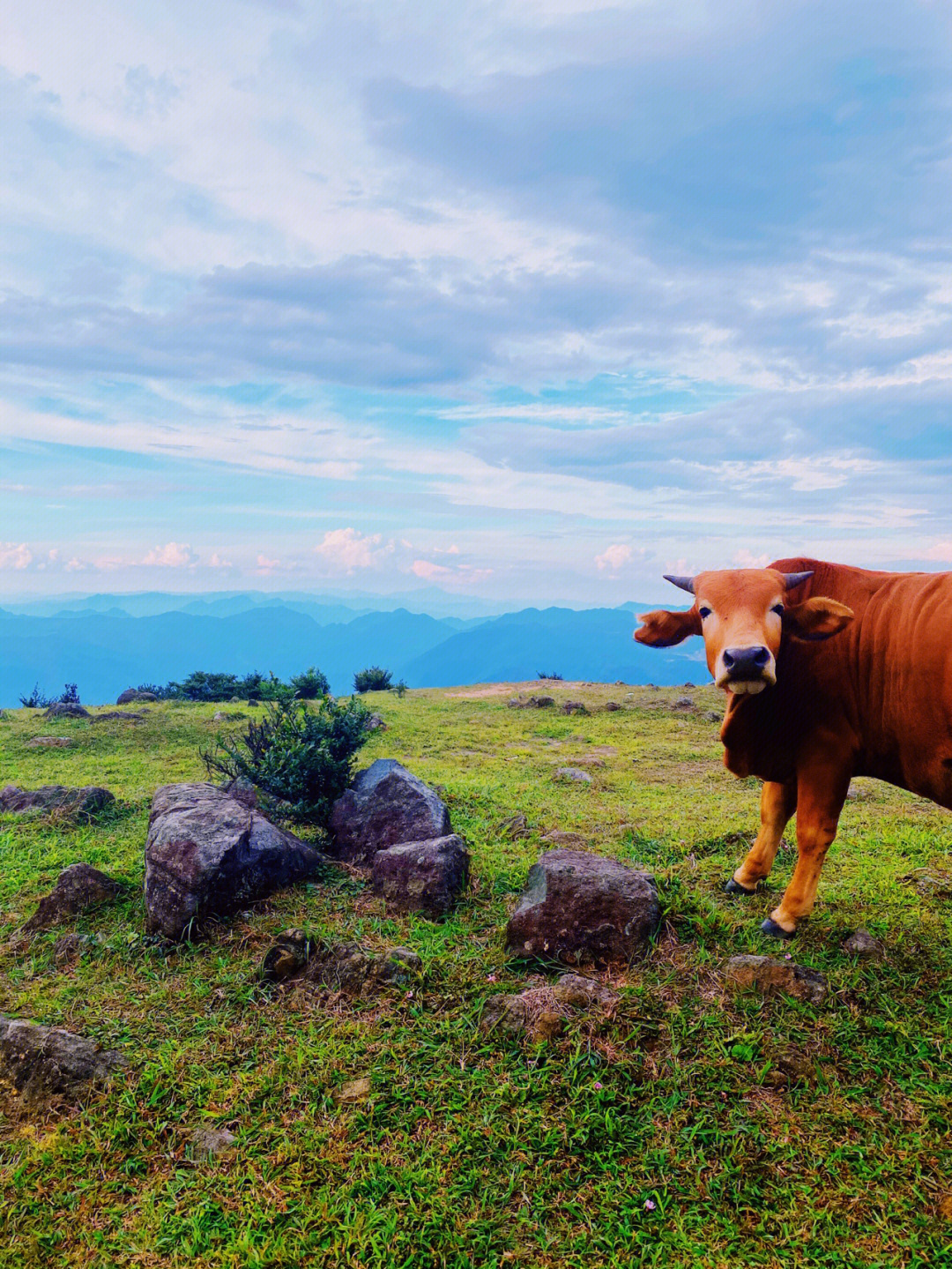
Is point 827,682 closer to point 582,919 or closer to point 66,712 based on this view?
point 582,919

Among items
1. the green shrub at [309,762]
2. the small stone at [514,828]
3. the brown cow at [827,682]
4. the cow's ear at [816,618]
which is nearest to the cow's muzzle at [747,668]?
the brown cow at [827,682]

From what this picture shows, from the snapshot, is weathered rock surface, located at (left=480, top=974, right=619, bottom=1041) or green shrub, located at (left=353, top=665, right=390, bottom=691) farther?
green shrub, located at (left=353, top=665, right=390, bottom=691)

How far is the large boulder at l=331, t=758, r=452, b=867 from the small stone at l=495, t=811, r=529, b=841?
782 millimetres

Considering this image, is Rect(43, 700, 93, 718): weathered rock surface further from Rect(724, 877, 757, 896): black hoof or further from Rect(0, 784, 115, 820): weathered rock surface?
Rect(724, 877, 757, 896): black hoof

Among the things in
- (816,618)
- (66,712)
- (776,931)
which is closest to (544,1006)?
(776,931)

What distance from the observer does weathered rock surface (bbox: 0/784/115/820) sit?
891 centimetres

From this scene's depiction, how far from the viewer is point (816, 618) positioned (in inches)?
195

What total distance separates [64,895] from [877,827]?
324 inches

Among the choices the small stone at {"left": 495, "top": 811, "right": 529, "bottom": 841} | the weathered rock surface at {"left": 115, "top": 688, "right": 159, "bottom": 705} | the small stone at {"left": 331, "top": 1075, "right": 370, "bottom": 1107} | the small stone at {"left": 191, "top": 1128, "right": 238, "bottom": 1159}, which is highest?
the small stone at {"left": 495, "top": 811, "right": 529, "bottom": 841}

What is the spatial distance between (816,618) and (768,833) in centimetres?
208

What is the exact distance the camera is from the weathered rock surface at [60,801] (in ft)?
29.2

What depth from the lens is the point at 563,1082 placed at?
13.1 ft

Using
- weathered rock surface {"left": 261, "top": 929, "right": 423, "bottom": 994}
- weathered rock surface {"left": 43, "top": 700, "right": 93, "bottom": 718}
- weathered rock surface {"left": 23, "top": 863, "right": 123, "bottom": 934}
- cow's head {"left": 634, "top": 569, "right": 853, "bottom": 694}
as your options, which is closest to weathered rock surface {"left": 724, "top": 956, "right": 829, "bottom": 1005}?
cow's head {"left": 634, "top": 569, "right": 853, "bottom": 694}

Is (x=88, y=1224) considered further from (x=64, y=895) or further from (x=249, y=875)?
(x=64, y=895)
